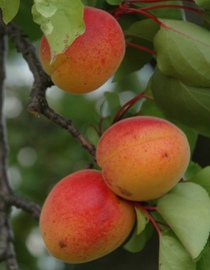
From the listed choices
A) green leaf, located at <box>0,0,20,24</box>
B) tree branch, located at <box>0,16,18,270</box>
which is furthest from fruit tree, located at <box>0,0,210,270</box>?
tree branch, located at <box>0,16,18,270</box>

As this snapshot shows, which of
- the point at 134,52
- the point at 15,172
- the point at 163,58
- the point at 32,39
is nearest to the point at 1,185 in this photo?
the point at 32,39

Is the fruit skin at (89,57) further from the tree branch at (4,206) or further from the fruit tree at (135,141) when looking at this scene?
the tree branch at (4,206)

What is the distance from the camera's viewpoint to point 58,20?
0.87m

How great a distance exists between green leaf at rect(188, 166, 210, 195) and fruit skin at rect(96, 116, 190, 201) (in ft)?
0.29

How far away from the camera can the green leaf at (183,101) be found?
1.18 meters

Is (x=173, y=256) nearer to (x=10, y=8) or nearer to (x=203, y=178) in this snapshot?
(x=203, y=178)

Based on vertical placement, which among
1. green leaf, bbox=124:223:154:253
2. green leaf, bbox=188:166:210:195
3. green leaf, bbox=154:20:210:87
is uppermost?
green leaf, bbox=154:20:210:87

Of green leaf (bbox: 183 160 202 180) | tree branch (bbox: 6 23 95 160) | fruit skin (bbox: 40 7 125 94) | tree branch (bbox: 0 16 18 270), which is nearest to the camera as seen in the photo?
fruit skin (bbox: 40 7 125 94)

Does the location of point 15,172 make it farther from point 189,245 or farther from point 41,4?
point 41,4

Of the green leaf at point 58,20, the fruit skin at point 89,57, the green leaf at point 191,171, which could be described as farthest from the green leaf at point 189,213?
the green leaf at point 58,20

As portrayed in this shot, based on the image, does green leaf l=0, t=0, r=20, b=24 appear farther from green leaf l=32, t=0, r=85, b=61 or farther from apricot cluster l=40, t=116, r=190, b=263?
apricot cluster l=40, t=116, r=190, b=263

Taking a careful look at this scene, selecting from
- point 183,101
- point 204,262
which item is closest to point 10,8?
point 183,101

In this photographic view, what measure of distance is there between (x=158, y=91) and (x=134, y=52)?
11cm

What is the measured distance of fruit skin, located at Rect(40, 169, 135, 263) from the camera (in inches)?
43.1
